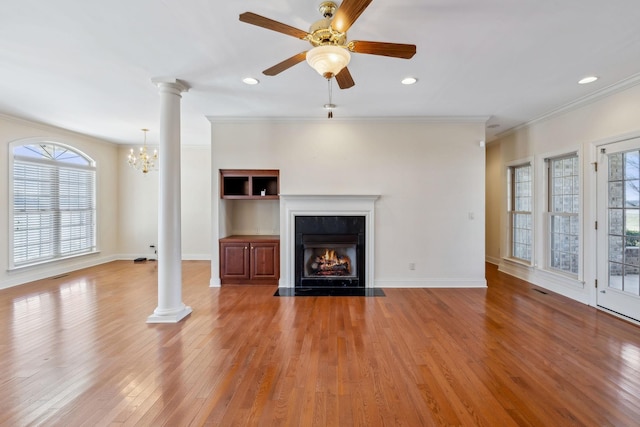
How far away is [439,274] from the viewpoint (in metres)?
4.63

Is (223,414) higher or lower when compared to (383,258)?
lower

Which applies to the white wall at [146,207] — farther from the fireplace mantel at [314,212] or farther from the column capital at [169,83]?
the column capital at [169,83]

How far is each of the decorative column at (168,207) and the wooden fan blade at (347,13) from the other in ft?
7.66

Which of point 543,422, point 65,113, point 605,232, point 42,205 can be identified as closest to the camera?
point 543,422

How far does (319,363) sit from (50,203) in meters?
6.26

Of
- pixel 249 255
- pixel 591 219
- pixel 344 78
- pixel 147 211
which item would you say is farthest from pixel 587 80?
pixel 147 211

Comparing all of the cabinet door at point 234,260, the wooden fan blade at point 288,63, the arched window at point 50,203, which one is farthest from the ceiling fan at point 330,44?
the arched window at point 50,203

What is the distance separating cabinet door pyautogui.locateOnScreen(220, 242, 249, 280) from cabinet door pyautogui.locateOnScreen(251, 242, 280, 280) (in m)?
0.12

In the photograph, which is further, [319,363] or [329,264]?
[329,264]

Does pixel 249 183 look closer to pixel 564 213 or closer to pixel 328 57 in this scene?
pixel 328 57

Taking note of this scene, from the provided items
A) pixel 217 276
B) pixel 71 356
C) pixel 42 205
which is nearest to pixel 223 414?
pixel 71 356

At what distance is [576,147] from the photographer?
12.9 feet

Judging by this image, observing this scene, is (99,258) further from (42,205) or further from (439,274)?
(439,274)

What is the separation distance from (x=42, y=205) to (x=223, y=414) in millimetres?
5973
